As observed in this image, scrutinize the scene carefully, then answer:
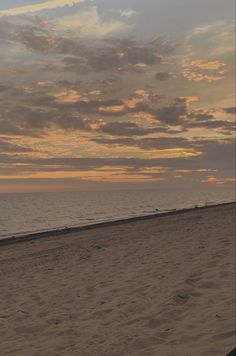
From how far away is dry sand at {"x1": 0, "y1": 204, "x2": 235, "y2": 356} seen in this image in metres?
7.03

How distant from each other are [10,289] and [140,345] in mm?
6277

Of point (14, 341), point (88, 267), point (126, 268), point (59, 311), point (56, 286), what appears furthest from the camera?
point (88, 267)

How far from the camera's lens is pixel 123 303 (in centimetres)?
938

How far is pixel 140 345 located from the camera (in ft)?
22.5

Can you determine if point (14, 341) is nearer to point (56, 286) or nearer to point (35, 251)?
point (56, 286)

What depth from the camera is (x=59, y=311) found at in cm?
940

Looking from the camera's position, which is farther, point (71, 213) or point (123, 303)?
point (71, 213)

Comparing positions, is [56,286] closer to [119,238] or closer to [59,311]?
[59,311]

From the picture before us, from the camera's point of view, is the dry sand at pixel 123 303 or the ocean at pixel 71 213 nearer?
the dry sand at pixel 123 303

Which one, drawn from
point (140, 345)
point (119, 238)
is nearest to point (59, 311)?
point (140, 345)

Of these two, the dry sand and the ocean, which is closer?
the dry sand

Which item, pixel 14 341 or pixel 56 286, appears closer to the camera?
pixel 14 341

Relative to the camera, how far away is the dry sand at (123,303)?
703cm

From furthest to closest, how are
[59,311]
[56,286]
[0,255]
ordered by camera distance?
[0,255] → [56,286] → [59,311]
